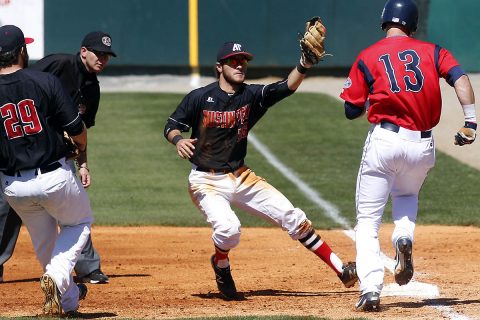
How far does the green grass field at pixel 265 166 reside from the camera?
12829 millimetres

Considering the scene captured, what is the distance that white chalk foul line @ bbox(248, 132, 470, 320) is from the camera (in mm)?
7880

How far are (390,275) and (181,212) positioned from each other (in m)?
4.61

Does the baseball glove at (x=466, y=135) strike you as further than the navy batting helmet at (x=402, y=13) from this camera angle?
No

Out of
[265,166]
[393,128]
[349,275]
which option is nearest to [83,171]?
[349,275]

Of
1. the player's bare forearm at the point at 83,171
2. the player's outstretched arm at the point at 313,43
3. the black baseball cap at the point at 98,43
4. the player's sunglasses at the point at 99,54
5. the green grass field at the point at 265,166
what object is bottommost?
the green grass field at the point at 265,166

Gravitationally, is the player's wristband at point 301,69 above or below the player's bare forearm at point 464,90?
below

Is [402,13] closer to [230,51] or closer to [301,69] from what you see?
[301,69]

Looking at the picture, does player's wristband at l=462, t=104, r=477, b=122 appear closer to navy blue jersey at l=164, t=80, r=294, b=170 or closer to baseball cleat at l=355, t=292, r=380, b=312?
baseball cleat at l=355, t=292, r=380, b=312

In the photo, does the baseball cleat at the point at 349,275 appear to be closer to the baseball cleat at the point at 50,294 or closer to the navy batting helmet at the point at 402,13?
the navy batting helmet at the point at 402,13

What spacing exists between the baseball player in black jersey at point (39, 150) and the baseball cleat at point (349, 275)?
6.88 feet

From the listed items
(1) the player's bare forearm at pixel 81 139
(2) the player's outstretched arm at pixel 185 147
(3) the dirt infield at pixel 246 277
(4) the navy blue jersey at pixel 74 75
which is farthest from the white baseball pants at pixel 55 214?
(4) the navy blue jersey at pixel 74 75

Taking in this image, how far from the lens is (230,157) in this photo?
8242 mm

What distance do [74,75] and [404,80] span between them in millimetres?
2745

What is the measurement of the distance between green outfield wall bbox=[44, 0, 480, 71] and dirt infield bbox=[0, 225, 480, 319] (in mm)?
10686
